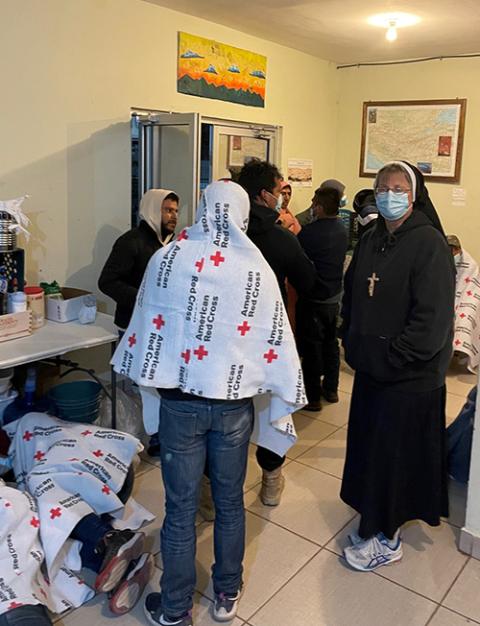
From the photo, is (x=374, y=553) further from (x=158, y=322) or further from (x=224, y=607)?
(x=158, y=322)

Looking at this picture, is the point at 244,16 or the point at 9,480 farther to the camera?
the point at 244,16

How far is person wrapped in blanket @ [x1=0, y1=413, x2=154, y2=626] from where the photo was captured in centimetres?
186

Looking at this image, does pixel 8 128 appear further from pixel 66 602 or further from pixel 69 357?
pixel 66 602

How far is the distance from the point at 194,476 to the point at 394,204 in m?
1.10

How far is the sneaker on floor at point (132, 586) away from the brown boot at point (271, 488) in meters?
0.66

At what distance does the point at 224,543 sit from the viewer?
1829mm

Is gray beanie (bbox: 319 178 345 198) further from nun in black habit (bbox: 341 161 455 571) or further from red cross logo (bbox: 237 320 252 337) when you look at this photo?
red cross logo (bbox: 237 320 252 337)

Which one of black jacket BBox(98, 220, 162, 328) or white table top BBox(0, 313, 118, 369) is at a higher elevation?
black jacket BBox(98, 220, 162, 328)

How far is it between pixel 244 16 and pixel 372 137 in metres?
1.93

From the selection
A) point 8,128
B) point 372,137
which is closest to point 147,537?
point 8,128

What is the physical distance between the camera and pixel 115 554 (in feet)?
6.45

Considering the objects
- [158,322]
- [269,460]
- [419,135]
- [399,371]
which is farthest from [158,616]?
[419,135]

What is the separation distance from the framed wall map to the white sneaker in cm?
338

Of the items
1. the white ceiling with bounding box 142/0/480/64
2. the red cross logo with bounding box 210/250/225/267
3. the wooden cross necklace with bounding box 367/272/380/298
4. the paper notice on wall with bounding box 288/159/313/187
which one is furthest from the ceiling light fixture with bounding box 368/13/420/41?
the red cross logo with bounding box 210/250/225/267
